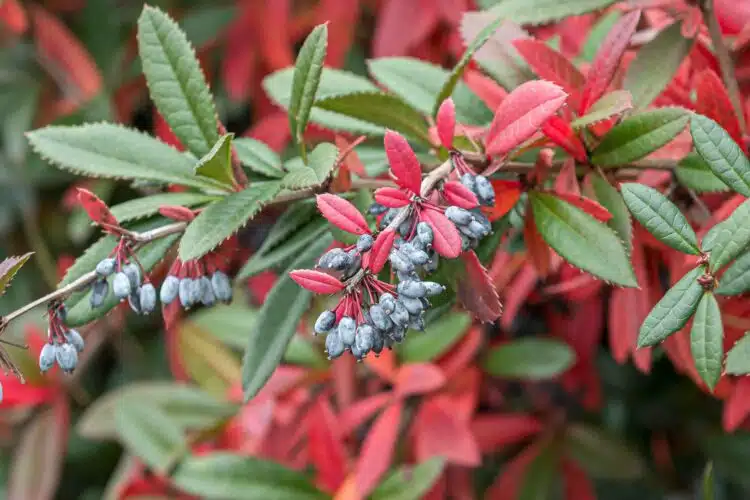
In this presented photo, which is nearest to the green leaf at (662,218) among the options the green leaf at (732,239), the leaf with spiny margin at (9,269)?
the green leaf at (732,239)

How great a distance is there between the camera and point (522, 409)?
69.5 inches

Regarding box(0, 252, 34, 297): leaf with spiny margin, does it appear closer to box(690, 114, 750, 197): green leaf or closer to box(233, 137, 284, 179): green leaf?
box(233, 137, 284, 179): green leaf

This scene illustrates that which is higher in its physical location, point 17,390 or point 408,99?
point 408,99

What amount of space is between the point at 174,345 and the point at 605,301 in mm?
892

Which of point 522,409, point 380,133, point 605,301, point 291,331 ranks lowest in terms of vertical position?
point 522,409

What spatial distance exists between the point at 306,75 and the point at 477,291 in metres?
0.26

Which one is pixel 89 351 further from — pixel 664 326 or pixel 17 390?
pixel 664 326

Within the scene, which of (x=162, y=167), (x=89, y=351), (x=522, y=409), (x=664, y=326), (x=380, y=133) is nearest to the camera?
(x=664, y=326)

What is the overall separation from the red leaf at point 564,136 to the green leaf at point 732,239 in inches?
7.1

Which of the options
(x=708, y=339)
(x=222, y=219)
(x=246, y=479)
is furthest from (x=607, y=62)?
(x=246, y=479)

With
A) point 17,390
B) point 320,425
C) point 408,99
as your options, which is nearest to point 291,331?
point 408,99

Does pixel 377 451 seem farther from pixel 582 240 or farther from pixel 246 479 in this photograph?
pixel 582 240

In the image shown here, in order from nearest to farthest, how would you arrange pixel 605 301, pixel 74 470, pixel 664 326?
pixel 664 326, pixel 605 301, pixel 74 470

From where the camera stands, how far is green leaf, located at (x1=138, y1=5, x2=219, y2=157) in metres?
0.86
